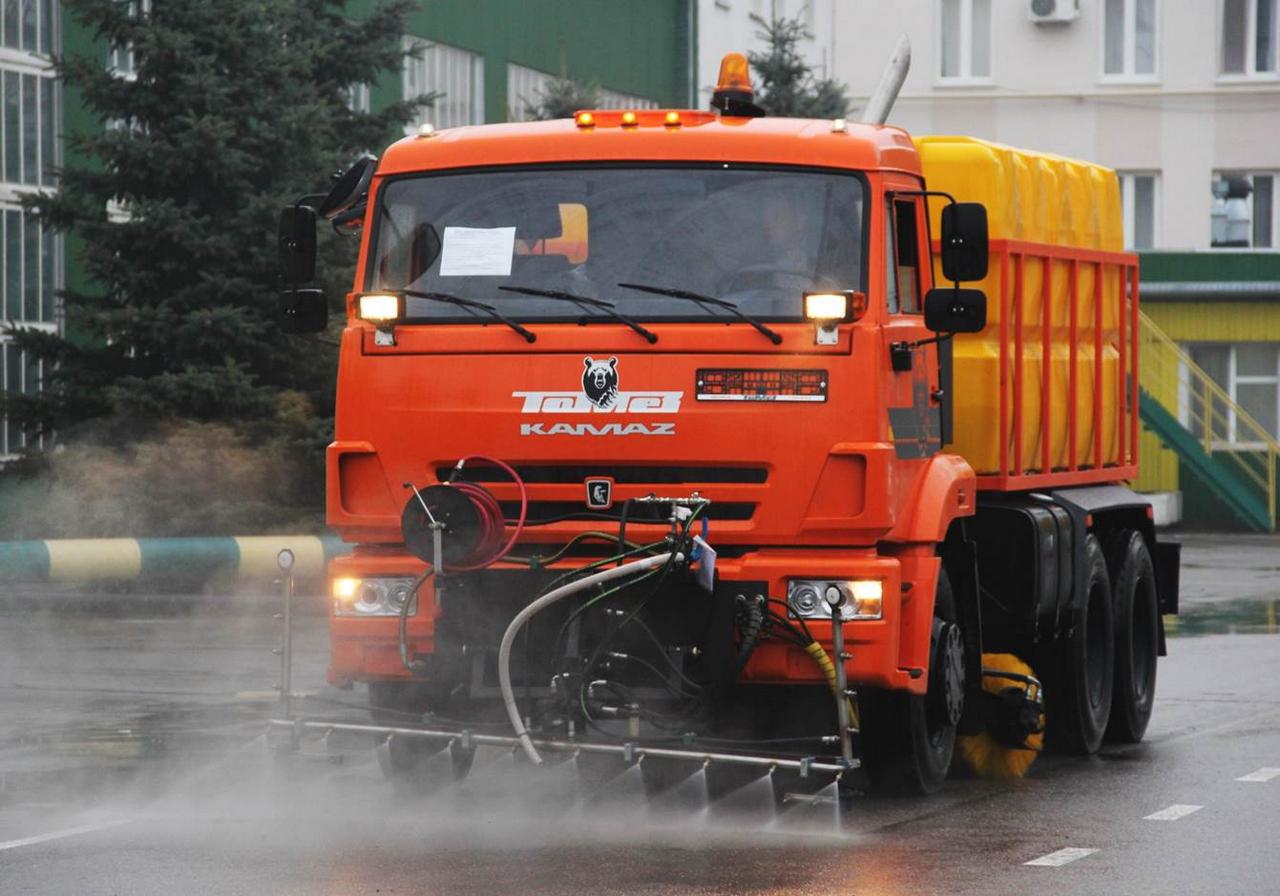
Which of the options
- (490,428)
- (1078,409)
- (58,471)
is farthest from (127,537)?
(490,428)

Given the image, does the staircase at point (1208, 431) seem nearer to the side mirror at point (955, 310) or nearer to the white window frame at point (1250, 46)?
the white window frame at point (1250, 46)

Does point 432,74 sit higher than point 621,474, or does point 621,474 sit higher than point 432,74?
point 432,74

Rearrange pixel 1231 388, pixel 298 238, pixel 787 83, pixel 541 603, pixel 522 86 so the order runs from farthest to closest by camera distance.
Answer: pixel 1231 388 → pixel 787 83 → pixel 522 86 → pixel 298 238 → pixel 541 603

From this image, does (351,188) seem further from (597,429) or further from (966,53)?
(966,53)

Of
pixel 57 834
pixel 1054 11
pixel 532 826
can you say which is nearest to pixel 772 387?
pixel 532 826

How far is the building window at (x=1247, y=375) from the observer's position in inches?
1785

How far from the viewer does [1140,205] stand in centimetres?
5022

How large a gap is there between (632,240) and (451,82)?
27.0 metres

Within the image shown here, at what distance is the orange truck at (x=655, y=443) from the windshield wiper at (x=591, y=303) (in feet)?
0.04

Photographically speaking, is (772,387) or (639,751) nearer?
(639,751)

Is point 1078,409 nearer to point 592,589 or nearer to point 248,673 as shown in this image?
point 592,589

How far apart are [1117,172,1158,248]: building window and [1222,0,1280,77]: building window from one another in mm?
→ 2536

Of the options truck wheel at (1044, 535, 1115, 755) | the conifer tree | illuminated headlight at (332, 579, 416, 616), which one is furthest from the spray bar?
the conifer tree

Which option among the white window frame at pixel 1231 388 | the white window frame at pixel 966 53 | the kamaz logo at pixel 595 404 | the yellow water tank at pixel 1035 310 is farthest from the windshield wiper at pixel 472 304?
the white window frame at pixel 966 53
